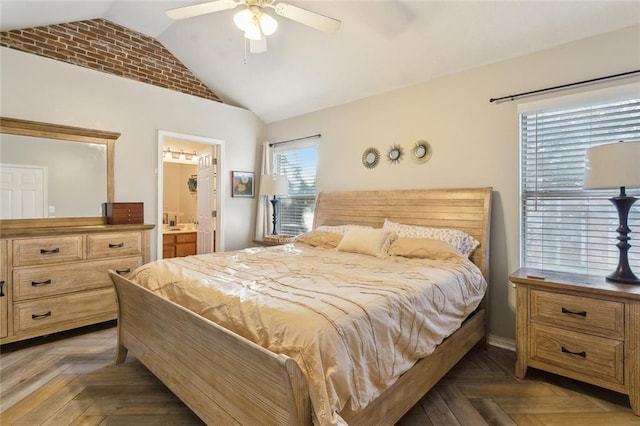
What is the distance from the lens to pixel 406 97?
345 centimetres

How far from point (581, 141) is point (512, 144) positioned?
18.2 inches

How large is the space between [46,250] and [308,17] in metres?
2.94

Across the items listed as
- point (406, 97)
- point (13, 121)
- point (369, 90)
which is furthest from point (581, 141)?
point (13, 121)

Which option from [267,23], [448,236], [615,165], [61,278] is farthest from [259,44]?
[61,278]

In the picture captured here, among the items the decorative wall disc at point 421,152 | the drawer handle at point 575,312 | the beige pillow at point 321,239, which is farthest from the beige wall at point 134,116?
the drawer handle at point 575,312

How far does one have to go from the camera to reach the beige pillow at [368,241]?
2.88 meters

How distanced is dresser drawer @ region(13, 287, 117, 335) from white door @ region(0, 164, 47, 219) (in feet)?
2.82

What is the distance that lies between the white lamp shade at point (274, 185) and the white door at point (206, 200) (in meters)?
0.82

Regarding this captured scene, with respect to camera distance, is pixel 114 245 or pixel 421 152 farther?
pixel 421 152

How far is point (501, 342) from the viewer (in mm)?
2809

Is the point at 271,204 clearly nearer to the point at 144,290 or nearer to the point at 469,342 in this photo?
the point at 144,290

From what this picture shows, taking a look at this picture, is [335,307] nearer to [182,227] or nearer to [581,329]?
[581,329]

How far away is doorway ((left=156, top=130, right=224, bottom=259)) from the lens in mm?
4066

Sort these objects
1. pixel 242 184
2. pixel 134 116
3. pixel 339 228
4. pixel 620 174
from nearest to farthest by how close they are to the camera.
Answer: pixel 620 174, pixel 339 228, pixel 134 116, pixel 242 184
